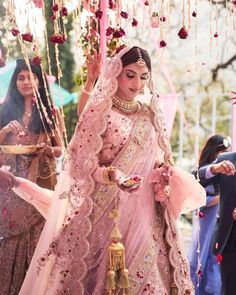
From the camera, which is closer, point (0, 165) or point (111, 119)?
point (111, 119)

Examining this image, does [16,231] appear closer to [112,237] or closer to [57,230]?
[57,230]

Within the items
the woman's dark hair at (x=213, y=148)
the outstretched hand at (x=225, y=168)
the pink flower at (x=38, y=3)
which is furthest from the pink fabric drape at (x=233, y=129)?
the pink flower at (x=38, y=3)

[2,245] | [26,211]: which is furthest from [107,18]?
[2,245]

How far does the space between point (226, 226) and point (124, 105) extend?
1146 millimetres

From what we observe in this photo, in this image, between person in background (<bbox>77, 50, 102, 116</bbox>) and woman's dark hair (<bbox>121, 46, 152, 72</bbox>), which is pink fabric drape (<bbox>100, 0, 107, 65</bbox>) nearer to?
person in background (<bbox>77, 50, 102, 116</bbox>)

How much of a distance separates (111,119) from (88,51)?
686 millimetres

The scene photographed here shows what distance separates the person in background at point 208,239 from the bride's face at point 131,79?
140 centimetres

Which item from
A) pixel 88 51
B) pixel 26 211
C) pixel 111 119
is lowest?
pixel 26 211

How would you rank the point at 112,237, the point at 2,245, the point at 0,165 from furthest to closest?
the point at 2,245, the point at 0,165, the point at 112,237

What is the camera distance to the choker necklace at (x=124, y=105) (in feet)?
10.5

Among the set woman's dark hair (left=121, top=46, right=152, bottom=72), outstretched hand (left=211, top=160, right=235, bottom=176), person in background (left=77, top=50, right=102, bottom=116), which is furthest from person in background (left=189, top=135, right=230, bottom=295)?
woman's dark hair (left=121, top=46, right=152, bottom=72)

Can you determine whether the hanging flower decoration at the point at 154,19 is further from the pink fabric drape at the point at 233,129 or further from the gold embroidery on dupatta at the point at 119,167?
the pink fabric drape at the point at 233,129

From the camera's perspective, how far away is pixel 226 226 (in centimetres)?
380

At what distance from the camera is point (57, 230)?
10.3 feet
